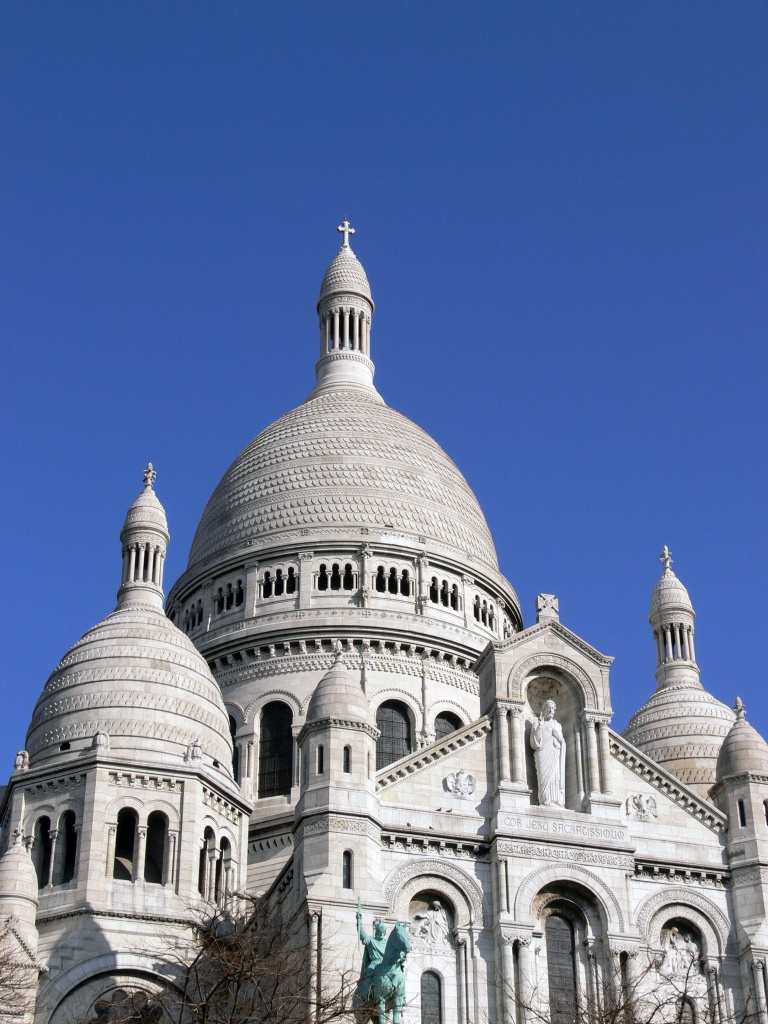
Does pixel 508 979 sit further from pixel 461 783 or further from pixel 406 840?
pixel 461 783

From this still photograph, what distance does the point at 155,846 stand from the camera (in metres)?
47.5

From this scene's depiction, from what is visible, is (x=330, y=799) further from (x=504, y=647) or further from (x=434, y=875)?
(x=504, y=647)

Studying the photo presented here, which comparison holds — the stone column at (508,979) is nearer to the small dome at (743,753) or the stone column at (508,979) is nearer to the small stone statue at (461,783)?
the small stone statue at (461,783)

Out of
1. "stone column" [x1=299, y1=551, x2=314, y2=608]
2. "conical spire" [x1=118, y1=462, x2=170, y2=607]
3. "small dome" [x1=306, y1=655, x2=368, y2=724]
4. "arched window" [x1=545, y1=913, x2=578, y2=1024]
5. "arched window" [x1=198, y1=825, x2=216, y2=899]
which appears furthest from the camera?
"stone column" [x1=299, y1=551, x2=314, y2=608]

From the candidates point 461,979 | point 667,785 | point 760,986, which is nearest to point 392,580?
point 667,785

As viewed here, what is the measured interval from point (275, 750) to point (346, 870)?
1721 centimetres

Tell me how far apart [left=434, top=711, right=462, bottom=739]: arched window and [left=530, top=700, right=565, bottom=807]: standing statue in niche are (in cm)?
1292

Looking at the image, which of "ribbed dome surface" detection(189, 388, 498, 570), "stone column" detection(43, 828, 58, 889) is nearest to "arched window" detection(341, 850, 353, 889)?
"stone column" detection(43, 828, 58, 889)

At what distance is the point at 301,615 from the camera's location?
60438 millimetres

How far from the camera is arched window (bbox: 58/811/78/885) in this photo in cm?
4572

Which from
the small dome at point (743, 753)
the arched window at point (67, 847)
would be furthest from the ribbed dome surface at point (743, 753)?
the arched window at point (67, 847)

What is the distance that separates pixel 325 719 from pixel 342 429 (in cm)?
2494

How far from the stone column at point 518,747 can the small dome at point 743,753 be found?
543 cm

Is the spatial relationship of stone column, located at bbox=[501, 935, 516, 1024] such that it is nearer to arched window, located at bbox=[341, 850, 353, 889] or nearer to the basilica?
the basilica
